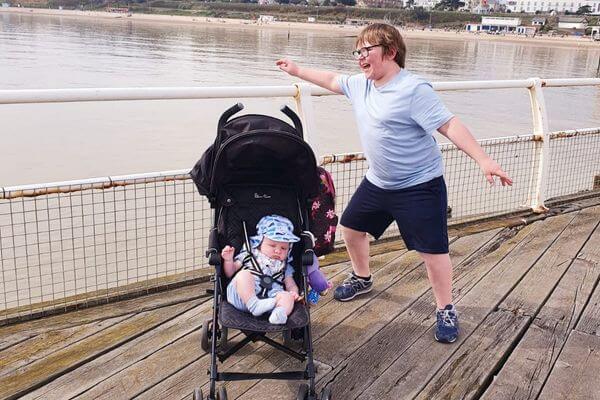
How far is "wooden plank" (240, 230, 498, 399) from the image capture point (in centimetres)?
292

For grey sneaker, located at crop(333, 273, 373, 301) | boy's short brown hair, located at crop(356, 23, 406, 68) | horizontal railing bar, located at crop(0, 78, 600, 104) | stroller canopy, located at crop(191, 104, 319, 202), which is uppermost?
boy's short brown hair, located at crop(356, 23, 406, 68)

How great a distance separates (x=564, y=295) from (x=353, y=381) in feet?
5.25

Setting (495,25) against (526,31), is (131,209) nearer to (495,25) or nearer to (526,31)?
(526,31)

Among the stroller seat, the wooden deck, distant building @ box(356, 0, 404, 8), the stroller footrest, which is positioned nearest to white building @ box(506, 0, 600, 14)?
distant building @ box(356, 0, 404, 8)

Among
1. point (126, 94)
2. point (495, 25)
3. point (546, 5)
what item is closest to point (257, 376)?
point (126, 94)

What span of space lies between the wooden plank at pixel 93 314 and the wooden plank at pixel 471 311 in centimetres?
112

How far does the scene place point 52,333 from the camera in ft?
10.4

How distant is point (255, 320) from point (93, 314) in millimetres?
1163

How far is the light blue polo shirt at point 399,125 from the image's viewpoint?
2846 mm

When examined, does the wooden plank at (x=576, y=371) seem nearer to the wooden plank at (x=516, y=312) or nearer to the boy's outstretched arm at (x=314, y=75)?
the wooden plank at (x=516, y=312)

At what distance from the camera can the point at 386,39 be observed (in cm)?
290

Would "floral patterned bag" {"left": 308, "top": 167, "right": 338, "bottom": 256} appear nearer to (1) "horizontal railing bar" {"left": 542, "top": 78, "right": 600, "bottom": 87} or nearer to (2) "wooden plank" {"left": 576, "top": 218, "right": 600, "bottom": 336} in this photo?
(2) "wooden plank" {"left": 576, "top": 218, "right": 600, "bottom": 336}

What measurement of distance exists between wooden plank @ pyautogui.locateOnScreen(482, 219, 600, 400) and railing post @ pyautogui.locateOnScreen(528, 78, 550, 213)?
1.08m

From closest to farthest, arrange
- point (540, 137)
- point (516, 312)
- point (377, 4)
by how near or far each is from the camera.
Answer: point (516, 312) < point (540, 137) < point (377, 4)
